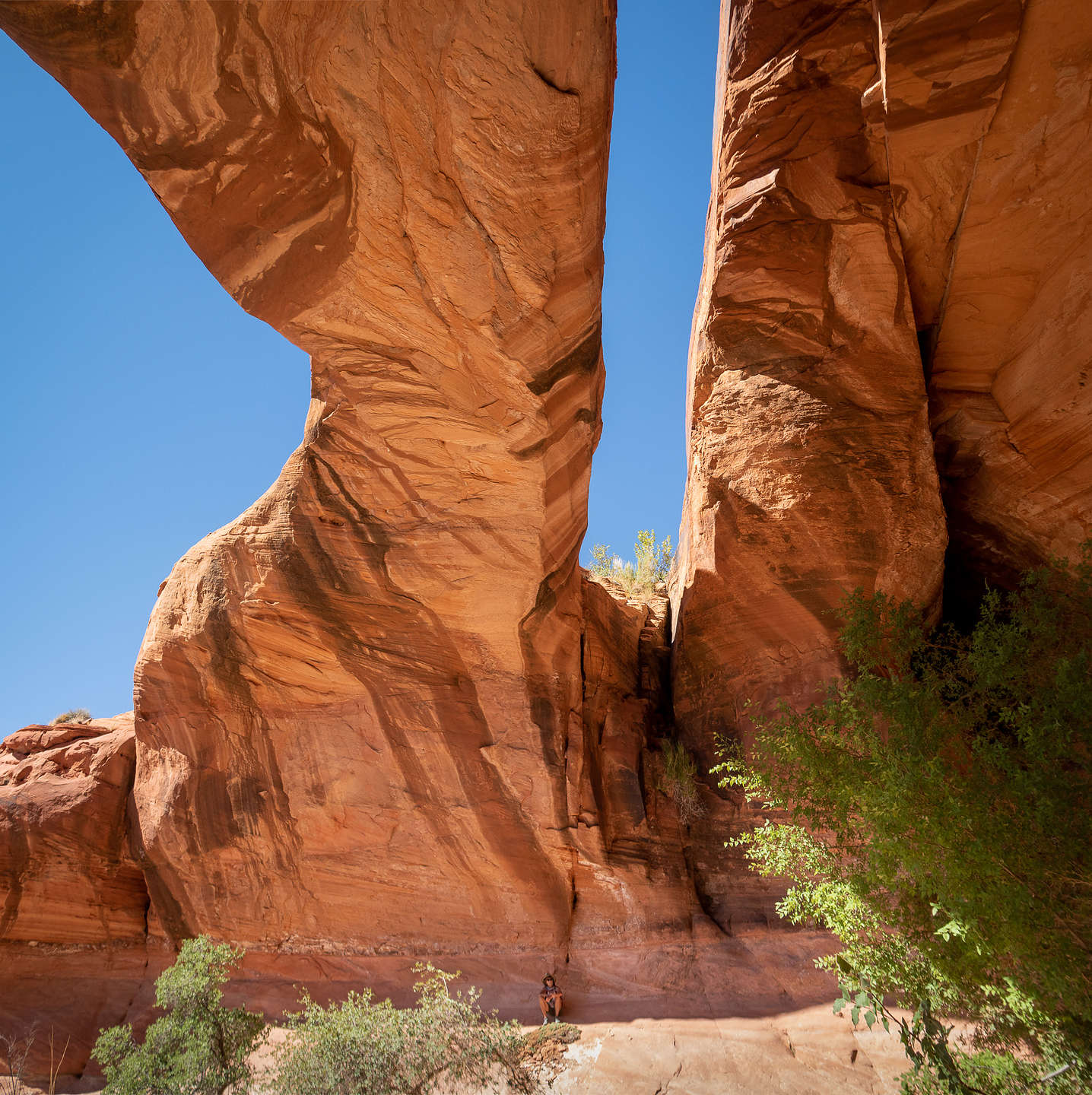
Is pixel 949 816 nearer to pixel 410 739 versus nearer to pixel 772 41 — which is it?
pixel 410 739

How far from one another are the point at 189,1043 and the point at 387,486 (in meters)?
6.26

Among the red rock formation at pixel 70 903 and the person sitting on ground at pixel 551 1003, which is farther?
the red rock formation at pixel 70 903

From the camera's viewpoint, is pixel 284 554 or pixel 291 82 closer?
pixel 291 82

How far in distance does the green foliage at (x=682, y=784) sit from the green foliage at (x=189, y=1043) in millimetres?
5712

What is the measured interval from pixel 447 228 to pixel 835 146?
245 inches

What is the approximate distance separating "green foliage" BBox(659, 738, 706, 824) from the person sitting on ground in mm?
2769

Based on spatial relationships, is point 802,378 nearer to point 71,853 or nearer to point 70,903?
point 71,853

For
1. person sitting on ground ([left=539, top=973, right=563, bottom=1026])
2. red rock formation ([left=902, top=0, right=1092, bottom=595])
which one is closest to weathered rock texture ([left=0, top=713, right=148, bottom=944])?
person sitting on ground ([left=539, top=973, right=563, bottom=1026])

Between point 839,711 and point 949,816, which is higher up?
point 839,711

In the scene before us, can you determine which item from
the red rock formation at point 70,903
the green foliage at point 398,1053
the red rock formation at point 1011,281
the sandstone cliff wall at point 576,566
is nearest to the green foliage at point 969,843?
the red rock formation at point 1011,281

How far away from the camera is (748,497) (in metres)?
9.60

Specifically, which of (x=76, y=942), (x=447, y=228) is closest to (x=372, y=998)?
(x=76, y=942)

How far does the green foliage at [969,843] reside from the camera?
5418 mm

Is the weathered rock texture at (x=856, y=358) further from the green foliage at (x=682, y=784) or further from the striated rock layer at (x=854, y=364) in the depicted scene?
the green foliage at (x=682, y=784)
